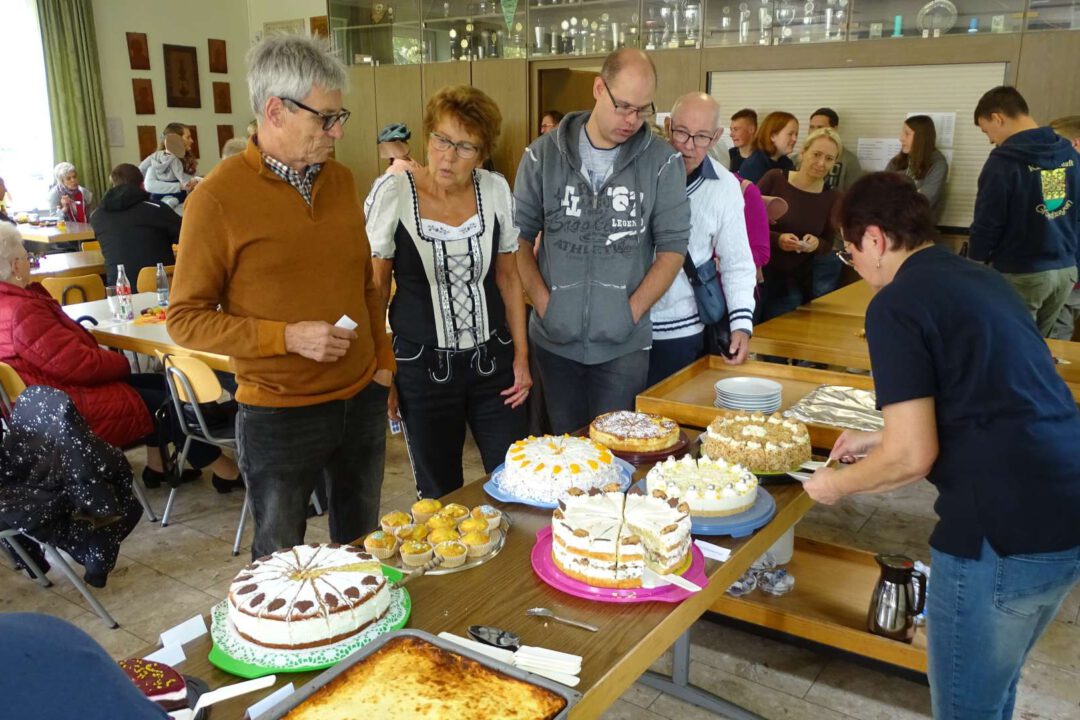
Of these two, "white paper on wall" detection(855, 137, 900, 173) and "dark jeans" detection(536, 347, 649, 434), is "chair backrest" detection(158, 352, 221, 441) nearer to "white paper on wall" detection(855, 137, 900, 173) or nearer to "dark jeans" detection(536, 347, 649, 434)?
"dark jeans" detection(536, 347, 649, 434)

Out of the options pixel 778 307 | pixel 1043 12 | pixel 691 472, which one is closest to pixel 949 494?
pixel 691 472

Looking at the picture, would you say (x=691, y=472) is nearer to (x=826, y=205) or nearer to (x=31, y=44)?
(x=826, y=205)

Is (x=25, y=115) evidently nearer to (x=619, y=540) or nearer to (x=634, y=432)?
(x=634, y=432)

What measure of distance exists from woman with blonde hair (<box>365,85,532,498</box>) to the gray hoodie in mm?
125

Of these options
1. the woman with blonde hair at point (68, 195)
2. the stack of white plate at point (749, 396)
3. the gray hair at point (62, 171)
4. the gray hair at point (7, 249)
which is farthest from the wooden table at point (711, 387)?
the gray hair at point (62, 171)

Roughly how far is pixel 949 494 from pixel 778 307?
2860mm

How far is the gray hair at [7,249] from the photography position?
2934mm

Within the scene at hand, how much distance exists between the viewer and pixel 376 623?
1.17 metres

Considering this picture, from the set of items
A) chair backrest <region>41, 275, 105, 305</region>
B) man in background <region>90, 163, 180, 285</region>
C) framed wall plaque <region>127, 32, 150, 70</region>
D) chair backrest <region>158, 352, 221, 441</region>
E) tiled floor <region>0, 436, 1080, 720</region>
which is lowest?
tiled floor <region>0, 436, 1080, 720</region>

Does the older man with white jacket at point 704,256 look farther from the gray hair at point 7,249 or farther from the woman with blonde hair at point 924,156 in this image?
the woman with blonde hair at point 924,156

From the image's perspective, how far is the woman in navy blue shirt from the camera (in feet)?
4.45

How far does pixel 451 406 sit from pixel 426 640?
1.18 meters

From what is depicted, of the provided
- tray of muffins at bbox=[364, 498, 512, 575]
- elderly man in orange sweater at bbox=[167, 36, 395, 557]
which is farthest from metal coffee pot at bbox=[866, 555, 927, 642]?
elderly man in orange sweater at bbox=[167, 36, 395, 557]

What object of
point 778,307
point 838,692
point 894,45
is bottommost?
point 838,692
